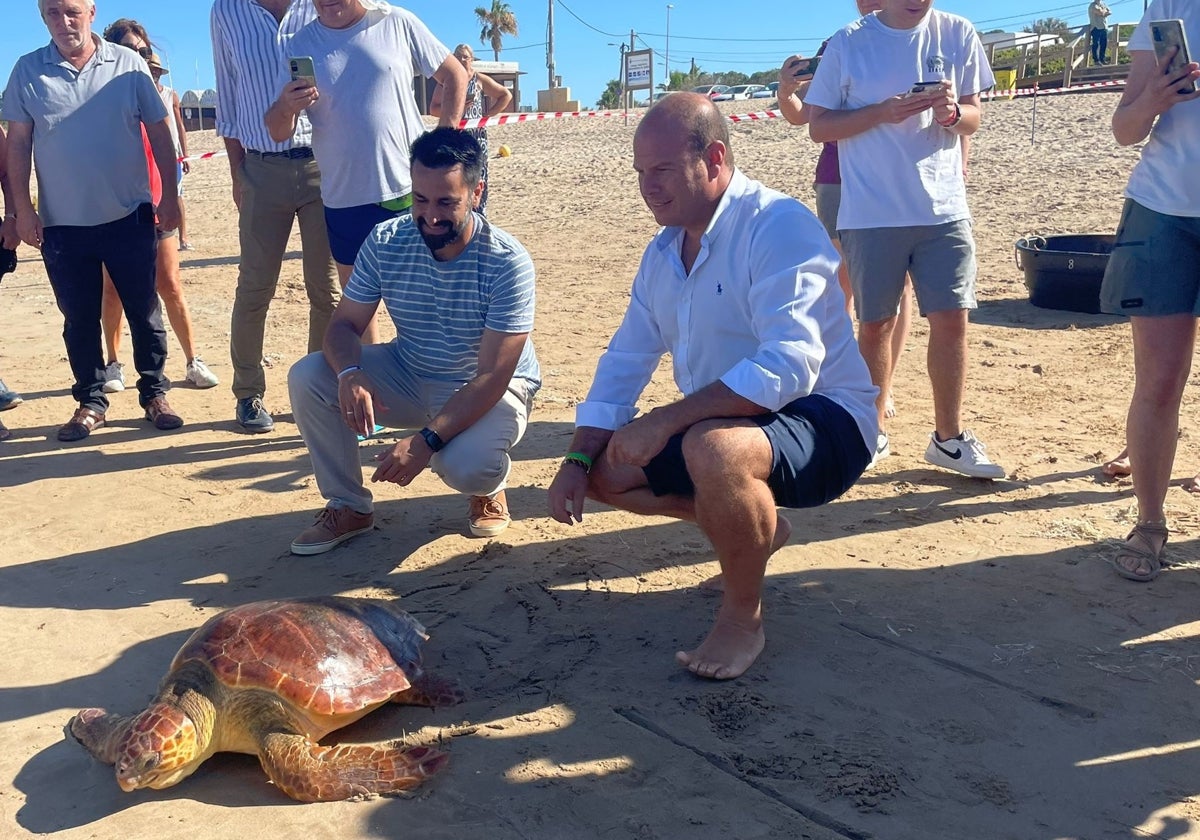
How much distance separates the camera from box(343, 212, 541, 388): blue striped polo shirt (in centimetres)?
388

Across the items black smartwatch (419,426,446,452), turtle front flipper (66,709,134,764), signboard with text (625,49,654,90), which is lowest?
turtle front flipper (66,709,134,764)

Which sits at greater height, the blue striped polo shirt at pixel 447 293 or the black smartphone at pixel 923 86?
the black smartphone at pixel 923 86

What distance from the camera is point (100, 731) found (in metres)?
2.77

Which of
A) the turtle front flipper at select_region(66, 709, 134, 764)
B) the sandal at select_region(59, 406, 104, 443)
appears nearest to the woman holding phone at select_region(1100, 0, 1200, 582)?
the turtle front flipper at select_region(66, 709, 134, 764)

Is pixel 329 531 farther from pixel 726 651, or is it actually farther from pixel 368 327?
pixel 726 651

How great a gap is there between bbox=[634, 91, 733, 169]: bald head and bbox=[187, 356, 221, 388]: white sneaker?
13.9ft

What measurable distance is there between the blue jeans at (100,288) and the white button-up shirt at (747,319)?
3228 mm

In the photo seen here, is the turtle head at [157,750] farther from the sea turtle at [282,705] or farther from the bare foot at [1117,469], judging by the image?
the bare foot at [1117,469]

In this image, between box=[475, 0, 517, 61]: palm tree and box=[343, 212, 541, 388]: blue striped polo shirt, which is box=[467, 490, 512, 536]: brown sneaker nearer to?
box=[343, 212, 541, 388]: blue striped polo shirt

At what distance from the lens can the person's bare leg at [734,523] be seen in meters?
2.88

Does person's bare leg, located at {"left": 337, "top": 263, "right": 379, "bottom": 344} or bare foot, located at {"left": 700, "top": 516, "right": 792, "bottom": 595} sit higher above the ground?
person's bare leg, located at {"left": 337, "top": 263, "right": 379, "bottom": 344}

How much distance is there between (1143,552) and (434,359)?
2.59 m

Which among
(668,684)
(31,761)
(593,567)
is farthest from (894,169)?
(31,761)

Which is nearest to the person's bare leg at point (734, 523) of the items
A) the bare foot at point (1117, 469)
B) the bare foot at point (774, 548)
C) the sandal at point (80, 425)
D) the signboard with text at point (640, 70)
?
the bare foot at point (774, 548)
